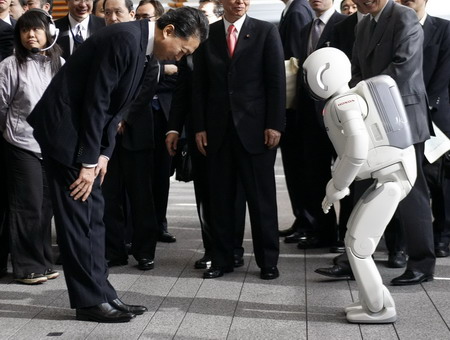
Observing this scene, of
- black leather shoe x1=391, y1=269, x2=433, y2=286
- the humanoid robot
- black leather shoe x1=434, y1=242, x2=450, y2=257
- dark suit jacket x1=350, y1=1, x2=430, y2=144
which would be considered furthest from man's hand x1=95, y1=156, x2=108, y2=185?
black leather shoe x1=434, y1=242, x2=450, y2=257

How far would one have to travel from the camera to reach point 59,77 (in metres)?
4.14

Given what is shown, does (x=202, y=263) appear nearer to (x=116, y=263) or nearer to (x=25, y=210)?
(x=116, y=263)

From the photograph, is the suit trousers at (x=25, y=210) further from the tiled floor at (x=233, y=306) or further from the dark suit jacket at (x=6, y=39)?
the dark suit jacket at (x=6, y=39)

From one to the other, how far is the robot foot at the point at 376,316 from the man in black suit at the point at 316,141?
2.01 meters

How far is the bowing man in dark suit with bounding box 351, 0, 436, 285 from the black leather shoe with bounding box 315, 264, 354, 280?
320mm

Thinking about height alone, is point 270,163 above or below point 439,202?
above

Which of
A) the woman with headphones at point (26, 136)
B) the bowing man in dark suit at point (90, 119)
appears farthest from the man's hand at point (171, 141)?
the bowing man in dark suit at point (90, 119)

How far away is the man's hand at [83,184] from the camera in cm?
413

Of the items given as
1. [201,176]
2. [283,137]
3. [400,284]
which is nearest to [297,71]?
[283,137]

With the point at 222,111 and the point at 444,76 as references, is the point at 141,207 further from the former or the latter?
the point at 444,76

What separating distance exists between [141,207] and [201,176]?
46 cm

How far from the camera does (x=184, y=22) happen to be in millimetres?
4047

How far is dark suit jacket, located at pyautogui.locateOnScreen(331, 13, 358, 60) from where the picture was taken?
576 centimetres

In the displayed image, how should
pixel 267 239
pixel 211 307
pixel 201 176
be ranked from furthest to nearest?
pixel 201 176 → pixel 267 239 → pixel 211 307
